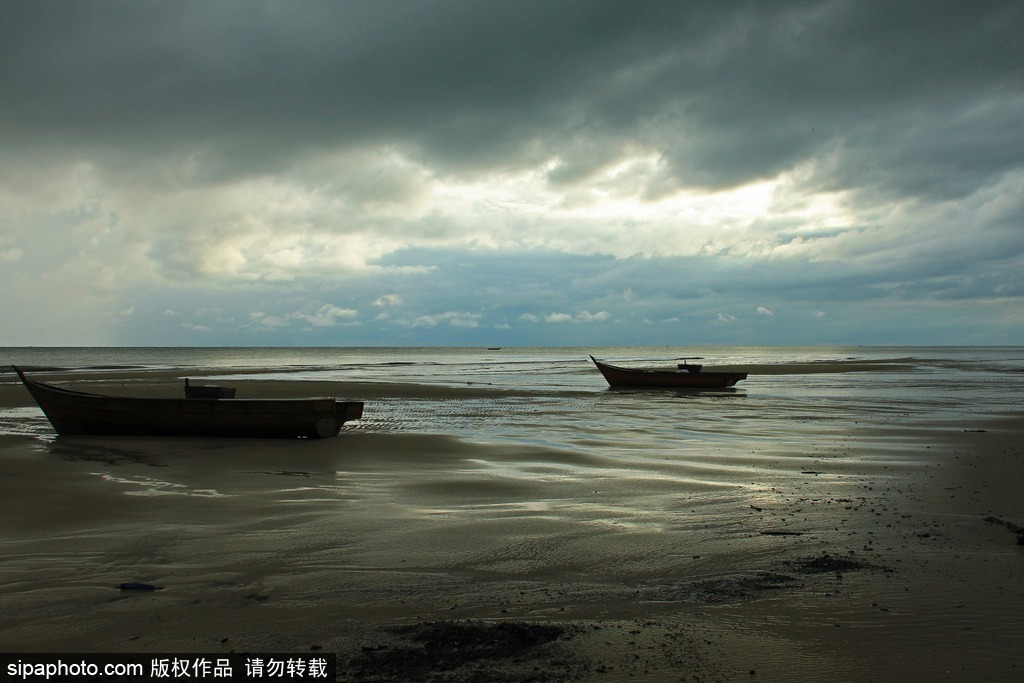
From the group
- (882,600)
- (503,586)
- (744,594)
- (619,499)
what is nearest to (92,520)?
(503,586)

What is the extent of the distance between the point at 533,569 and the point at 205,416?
40.6ft

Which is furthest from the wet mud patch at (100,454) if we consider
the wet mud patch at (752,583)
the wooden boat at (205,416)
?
the wet mud patch at (752,583)

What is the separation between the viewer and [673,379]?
115ft

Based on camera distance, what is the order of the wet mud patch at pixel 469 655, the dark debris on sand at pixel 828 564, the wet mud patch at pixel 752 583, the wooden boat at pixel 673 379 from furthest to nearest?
1. the wooden boat at pixel 673 379
2. the dark debris on sand at pixel 828 564
3. the wet mud patch at pixel 752 583
4. the wet mud patch at pixel 469 655

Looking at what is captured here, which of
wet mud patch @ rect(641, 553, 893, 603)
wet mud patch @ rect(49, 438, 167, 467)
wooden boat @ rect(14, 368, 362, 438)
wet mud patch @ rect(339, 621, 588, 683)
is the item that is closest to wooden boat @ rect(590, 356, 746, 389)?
wooden boat @ rect(14, 368, 362, 438)

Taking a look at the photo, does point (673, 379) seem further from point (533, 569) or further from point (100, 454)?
point (533, 569)

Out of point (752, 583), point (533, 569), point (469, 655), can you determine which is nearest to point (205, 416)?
point (533, 569)

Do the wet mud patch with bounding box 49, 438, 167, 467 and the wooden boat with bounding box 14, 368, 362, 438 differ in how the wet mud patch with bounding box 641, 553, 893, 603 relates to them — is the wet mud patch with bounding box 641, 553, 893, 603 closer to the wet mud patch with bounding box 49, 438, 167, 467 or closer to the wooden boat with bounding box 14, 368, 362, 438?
the wet mud patch with bounding box 49, 438, 167, 467

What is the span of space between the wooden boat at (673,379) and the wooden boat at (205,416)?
21090 mm

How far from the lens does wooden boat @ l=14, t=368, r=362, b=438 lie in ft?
52.6

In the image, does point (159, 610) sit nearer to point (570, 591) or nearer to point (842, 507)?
point (570, 591)

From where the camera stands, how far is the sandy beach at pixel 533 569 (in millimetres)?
4512

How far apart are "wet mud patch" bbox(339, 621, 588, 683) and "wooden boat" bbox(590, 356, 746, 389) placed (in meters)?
30.6

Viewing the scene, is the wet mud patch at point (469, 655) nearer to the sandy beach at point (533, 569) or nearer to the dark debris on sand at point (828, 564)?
the sandy beach at point (533, 569)
